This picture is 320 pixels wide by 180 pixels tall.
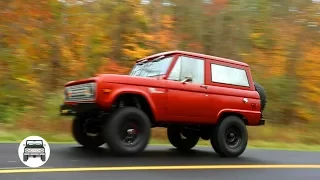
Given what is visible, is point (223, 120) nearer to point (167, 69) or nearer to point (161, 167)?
point (167, 69)

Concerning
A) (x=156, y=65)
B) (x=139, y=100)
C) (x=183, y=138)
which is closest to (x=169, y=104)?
(x=139, y=100)

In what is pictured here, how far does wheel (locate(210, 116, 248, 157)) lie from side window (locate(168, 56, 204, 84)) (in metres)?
0.98

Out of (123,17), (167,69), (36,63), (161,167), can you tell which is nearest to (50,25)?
(36,63)

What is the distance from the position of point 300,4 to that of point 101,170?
50.6ft

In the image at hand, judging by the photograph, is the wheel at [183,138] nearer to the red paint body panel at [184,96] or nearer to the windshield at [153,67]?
the red paint body panel at [184,96]

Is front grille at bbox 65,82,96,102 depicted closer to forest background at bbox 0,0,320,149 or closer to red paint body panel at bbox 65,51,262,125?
red paint body panel at bbox 65,51,262,125

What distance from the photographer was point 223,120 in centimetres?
790

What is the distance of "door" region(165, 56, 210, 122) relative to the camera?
24.2 ft

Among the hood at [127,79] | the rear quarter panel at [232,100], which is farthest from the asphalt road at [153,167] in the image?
the hood at [127,79]

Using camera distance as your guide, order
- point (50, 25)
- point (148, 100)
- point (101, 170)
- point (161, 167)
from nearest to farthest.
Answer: point (101, 170) < point (161, 167) < point (148, 100) < point (50, 25)

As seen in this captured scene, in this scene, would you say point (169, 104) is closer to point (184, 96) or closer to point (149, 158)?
point (184, 96)

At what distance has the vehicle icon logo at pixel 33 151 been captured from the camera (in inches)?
186

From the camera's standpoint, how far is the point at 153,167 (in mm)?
5863

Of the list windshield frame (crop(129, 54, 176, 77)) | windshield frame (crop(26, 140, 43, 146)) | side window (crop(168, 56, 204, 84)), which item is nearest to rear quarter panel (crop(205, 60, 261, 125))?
side window (crop(168, 56, 204, 84))
